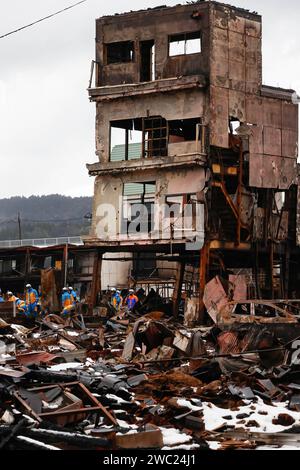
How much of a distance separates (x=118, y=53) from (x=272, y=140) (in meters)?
7.88

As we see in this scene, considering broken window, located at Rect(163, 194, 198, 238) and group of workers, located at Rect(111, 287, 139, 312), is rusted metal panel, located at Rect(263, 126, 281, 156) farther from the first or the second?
group of workers, located at Rect(111, 287, 139, 312)

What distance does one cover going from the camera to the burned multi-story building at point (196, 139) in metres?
37.2

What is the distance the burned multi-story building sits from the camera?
122ft

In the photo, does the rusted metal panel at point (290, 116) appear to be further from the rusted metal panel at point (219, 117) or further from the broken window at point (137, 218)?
the broken window at point (137, 218)

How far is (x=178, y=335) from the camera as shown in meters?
19.7

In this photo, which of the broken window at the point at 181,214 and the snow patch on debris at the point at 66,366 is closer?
the snow patch on debris at the point at 66,366

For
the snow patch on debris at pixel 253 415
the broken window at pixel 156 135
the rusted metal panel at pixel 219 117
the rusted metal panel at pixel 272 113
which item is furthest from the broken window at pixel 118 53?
the snow patch on debris at pixel 253 415

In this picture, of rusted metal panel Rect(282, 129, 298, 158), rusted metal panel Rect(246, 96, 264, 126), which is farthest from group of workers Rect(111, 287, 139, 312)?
rusted metal panel Rect(282, 129, 298, 158)

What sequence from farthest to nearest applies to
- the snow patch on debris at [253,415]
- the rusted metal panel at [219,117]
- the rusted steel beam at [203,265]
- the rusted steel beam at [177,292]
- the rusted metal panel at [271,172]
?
1. the rusted steel beam at [177,292]
2. the rusted metal panel at [271,172]
3. the rusted metal panel at [219,117]
4. the rusted steel beam at [203,265]
5. the snow patch on debris at [253,415]

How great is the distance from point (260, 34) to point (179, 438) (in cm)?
2932

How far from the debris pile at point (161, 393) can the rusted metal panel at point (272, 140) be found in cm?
1839

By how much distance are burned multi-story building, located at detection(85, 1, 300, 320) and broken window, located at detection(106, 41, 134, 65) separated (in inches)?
1.7

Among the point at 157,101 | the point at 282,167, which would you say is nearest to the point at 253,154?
the point at 282,167

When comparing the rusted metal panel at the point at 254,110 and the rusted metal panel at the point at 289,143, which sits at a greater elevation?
the rusted metal panel at the point at 254,110
